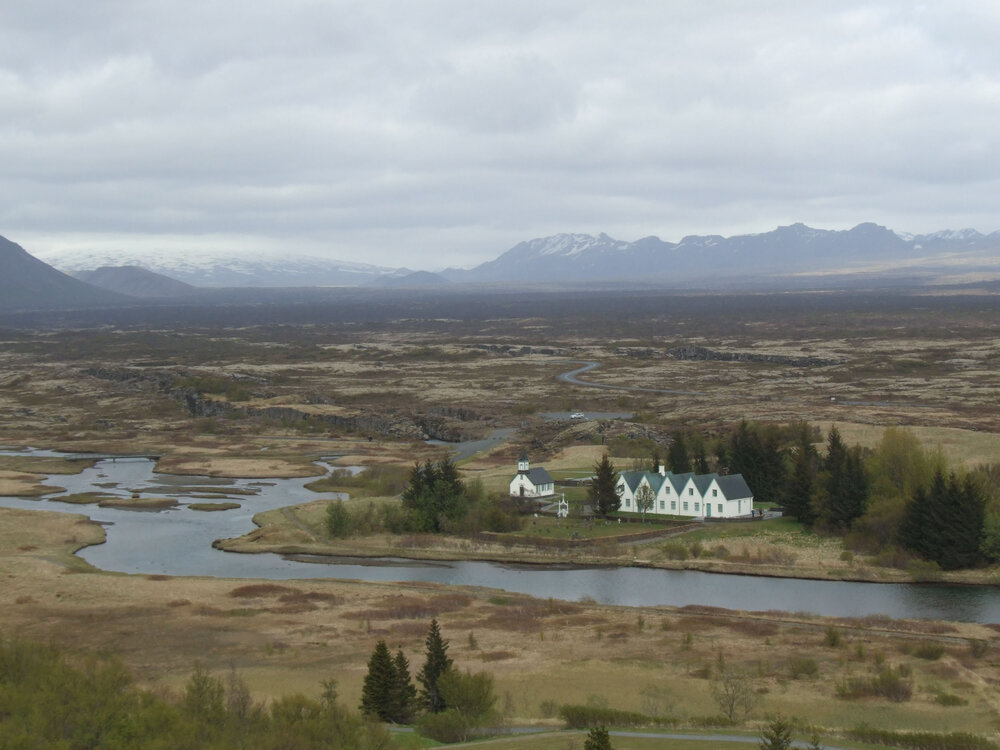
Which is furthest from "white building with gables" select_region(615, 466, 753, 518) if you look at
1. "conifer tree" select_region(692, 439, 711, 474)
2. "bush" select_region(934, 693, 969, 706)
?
"bush" select_region(934, 693, 969, 706)

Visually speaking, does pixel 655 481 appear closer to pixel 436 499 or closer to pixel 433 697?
pixel 436 499

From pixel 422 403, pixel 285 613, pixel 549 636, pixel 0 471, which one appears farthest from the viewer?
pixel 422 403

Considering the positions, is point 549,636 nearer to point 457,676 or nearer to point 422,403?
point 457,676

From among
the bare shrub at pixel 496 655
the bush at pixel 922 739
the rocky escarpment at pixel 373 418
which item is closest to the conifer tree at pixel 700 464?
the bare shrub at pixel 496 655

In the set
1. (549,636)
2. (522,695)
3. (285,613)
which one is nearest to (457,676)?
(522,695)

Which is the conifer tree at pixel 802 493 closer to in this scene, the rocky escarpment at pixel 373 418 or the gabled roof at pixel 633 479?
the gabled roof at pixel 633 479

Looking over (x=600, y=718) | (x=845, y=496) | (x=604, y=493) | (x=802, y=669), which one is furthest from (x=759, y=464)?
(x=600, y=718)
